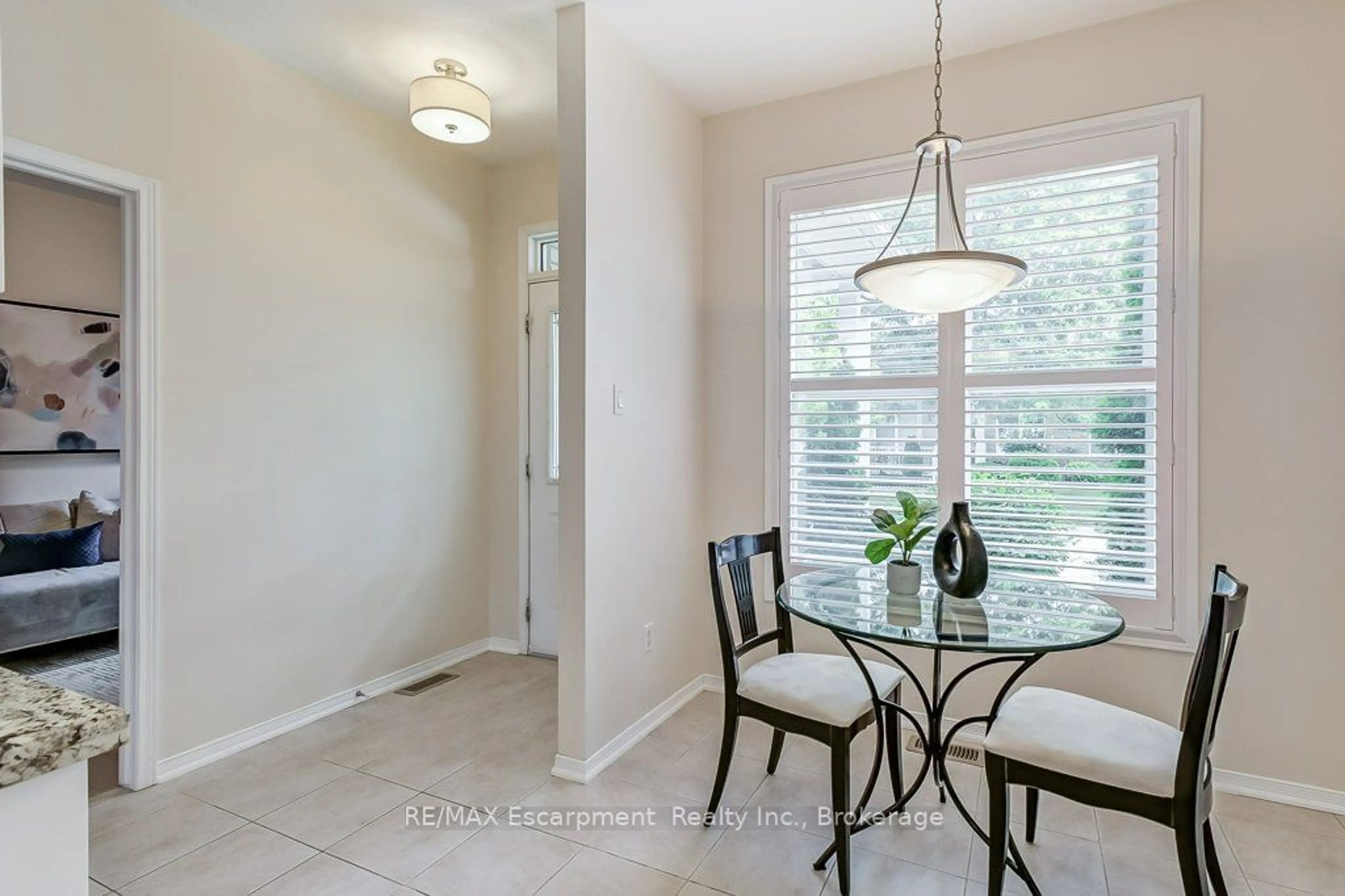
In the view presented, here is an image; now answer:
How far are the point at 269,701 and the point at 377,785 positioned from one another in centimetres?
77

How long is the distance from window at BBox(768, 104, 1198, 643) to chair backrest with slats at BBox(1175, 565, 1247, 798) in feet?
3.42

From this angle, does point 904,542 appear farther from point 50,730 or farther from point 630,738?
point 50,730

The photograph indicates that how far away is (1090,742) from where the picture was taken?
66.5 inches

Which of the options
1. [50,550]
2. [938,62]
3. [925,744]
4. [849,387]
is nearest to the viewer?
[925,744]

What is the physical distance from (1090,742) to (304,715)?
301 cm

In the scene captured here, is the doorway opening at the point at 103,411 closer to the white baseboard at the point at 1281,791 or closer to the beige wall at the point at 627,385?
the beige wall at the point at 627,385

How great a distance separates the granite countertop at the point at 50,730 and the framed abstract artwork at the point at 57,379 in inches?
156

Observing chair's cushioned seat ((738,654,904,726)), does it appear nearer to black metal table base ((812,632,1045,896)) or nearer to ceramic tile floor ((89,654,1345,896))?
black metal table base ((812,632,1045,896))

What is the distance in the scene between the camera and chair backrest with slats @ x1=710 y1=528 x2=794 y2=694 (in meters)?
2.18

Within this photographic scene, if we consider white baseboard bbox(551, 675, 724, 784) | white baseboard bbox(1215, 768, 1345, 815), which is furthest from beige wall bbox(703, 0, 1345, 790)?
white baseboard bbox(551, 675, 724, 784)

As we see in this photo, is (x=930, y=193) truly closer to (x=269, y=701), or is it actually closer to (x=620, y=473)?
(x=620, y=473)

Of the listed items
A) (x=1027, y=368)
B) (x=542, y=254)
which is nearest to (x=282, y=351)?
(x=542, y=254)

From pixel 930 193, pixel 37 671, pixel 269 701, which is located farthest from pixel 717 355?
pixel 37 671

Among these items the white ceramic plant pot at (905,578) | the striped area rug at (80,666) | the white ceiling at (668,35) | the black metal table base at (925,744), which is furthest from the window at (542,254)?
the striped area rug at (80,666)
